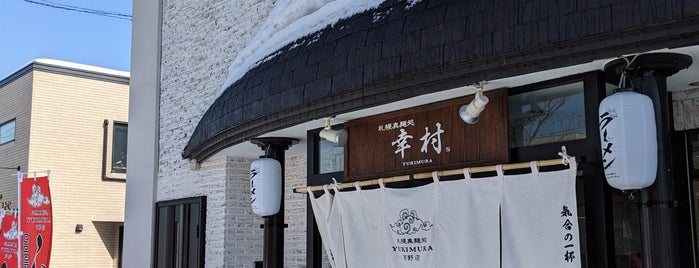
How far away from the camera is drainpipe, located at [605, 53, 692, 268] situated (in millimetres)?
4402

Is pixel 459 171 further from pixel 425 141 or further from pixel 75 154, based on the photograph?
pixel 75 154

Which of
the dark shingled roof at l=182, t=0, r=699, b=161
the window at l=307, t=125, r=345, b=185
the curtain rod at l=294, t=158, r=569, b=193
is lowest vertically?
the curtain rod at l=294, t=158, r=569, b=193

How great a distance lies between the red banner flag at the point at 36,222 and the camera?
11500 mm

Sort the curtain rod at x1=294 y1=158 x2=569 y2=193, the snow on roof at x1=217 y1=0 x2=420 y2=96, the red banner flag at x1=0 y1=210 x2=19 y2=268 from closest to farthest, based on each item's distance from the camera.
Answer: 1. the curtain rod at x1=294 y1=158 x2=569 y2=193
2. the snow on roof at x1=217 y1=0 x2=420 y2=96
3. the red banner flag at x1=0 y1=210 x2=19 y2=268

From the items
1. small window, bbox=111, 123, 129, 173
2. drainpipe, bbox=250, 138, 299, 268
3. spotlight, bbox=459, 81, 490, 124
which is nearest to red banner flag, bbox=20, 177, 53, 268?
drainpipe, bbox=250, 138, 299, 268

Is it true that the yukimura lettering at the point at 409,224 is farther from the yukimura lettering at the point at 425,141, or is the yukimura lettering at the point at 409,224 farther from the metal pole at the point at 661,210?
the metal pole at the point at 661,210

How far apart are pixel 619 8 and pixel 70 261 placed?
17.9 m

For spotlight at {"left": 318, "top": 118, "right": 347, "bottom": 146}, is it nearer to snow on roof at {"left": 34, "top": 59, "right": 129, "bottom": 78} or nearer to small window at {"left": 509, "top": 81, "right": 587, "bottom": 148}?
small window at {"left": 509, "top": 81, "right": 587, "bottom": 148}

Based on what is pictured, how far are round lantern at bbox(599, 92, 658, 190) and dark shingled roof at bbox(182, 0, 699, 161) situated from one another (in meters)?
0.54

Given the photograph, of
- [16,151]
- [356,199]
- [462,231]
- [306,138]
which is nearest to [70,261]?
[16,151]

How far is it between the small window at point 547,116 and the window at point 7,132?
1773 cm

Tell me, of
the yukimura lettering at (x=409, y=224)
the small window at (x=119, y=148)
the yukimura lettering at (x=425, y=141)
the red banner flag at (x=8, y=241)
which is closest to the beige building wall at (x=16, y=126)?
the small window at (x=119, y=148)

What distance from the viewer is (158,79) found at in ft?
38.3

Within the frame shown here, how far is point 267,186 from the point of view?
308 inches
